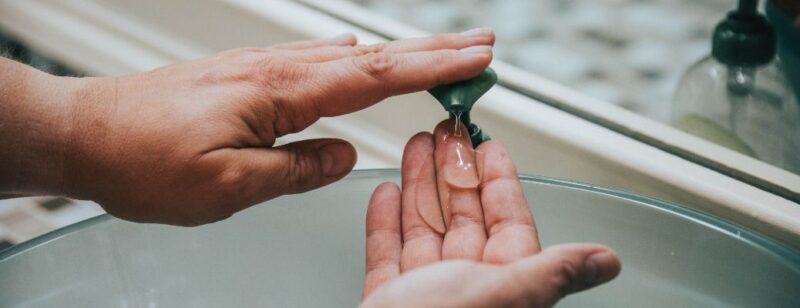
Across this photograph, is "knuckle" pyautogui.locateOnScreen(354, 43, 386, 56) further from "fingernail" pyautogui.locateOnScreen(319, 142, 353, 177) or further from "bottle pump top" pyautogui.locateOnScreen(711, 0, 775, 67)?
"bottle pump top" pyautogui.locateOnScreen(711, 0, 775, 67)

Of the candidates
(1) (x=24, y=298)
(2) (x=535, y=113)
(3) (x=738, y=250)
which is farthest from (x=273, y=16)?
(3) (x=738, y=250)

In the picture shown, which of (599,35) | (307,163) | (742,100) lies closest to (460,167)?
(307,163)

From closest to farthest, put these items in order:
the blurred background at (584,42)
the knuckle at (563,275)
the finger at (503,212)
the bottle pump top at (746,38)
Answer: the knuckle at (563,275) → the finger at (503,212) → the bottle pump top at (746,38) → the blurred background at (584,42)

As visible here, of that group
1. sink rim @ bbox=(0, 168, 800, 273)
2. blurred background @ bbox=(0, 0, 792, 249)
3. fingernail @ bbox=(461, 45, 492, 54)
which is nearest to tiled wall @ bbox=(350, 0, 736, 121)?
blurred background @ bbox=(0, 0, 792, 249)

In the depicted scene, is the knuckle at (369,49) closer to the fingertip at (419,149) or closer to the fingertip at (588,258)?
the fingertip at (419,149)

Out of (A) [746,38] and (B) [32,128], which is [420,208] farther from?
(A) [746,38]

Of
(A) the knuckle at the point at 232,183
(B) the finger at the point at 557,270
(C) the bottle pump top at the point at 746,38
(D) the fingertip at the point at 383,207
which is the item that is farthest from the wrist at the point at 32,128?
(C) the bottle pump top at the point at 746,38
